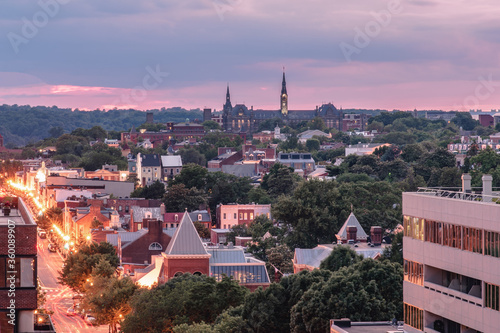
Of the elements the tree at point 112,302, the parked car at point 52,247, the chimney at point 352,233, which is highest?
the chimney at point 352,233

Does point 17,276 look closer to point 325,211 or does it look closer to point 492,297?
point 492,297

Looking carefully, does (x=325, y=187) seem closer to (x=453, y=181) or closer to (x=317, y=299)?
(x=453, y=181)

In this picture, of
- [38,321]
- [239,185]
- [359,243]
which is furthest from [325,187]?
[38,321]

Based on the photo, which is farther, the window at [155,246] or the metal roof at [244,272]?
the window at [155,246]

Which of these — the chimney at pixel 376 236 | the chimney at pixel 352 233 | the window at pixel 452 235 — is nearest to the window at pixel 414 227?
the window at pixel 452 235

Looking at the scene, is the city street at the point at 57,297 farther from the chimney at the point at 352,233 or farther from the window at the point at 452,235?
the window at the point at 452,235

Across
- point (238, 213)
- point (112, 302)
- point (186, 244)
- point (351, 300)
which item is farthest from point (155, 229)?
point (238, 213)
